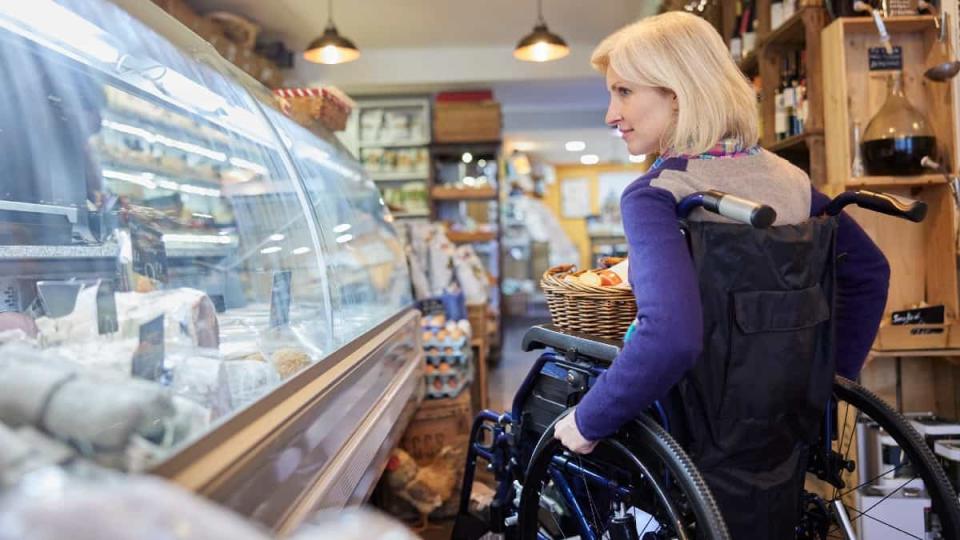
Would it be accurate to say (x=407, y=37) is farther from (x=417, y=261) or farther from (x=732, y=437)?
(x=732, y=437)

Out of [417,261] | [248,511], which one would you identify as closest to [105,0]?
[248,511]

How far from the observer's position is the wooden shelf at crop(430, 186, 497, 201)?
7.93 meters

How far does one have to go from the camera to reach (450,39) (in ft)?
23.2

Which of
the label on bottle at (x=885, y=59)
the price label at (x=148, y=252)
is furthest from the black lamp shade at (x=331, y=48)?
the price label at (x=148, y=252)

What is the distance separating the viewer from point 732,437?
130 cm

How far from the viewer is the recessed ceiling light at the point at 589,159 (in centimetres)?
1455

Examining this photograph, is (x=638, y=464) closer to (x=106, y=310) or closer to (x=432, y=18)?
(x=106, y=310)

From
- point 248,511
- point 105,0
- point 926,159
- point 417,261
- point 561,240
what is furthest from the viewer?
point 561,240

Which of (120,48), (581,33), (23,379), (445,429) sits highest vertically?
(581,33)

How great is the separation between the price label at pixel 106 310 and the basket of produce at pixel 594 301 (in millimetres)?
891

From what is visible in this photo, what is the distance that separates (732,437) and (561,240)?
12.6 metres

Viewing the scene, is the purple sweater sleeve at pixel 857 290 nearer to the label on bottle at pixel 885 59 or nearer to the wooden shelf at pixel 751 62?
the label on bottle at pixel 885 59

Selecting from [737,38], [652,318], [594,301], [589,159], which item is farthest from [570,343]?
[589,159]

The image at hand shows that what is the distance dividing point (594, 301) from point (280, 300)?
0.84 m
